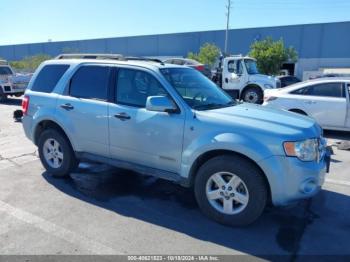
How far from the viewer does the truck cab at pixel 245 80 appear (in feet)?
49.0

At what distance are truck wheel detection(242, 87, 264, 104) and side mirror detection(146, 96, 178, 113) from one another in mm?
11445

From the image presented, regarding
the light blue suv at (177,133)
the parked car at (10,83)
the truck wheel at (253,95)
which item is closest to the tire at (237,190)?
the light blue suv at (177,133)

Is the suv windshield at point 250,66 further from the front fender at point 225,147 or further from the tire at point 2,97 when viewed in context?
the front fender at point 225,147

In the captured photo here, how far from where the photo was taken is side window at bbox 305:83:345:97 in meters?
8.51

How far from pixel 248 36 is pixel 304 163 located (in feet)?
138

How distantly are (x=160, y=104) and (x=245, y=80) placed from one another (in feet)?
38.6

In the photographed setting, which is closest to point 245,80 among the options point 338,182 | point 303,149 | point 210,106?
point 338,182

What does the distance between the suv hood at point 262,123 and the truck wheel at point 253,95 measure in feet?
35.8

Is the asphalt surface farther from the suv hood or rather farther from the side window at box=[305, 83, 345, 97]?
the side window at box=[305, 83, 345, 97]

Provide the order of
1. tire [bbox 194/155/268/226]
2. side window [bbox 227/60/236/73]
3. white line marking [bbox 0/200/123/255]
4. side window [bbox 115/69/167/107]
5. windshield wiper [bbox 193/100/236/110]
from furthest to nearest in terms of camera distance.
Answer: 1. side window [bbox 227/60/236/73]
2. side window [bbox 115/69/167/107]
3. windshield wiper [bbox 193/100/236/110]
4. tire [bbox 194/155/268/226]
5. white line marking [bbox 0/200/123/255]

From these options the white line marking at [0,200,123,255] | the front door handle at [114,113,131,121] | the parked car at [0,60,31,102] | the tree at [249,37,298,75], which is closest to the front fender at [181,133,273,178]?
the front door handle at [114,113,131,121]

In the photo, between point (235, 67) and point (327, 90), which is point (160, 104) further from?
point (235, 67)

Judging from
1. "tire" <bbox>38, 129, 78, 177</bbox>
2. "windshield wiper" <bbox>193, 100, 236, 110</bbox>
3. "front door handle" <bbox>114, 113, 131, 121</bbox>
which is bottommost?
"tire" <bbox>38, 129, 78, 177</bbox>

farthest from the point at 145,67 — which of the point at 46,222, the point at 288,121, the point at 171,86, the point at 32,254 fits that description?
the point at 32,254
